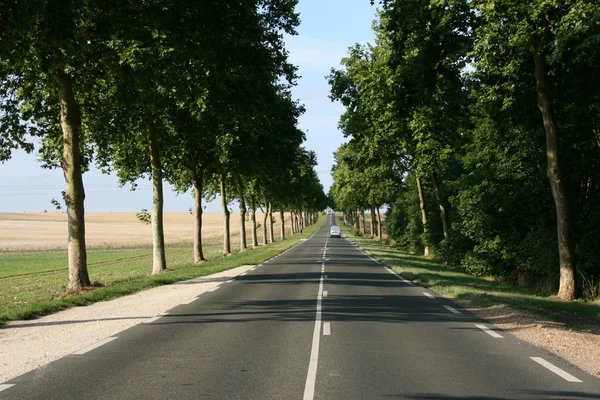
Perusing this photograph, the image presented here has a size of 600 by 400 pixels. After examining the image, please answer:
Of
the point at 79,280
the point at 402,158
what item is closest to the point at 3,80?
the point at 79,280

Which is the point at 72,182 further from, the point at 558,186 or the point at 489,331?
the point at 558,186

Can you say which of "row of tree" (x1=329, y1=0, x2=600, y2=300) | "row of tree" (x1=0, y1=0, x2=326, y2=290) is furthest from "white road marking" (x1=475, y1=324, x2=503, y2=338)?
"row of tree" (x1=0, y1=0, x2=326, y2=290)

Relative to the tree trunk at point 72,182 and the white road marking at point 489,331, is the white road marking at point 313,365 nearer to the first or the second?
the white road marking at point 489,331

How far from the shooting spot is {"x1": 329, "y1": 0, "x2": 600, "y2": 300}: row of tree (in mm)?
15133

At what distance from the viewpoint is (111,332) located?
10.3 m

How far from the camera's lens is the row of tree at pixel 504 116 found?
49.6 ft

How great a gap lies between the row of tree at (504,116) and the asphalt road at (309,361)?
6945 millimetres

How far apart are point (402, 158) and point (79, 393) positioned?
33761 mm

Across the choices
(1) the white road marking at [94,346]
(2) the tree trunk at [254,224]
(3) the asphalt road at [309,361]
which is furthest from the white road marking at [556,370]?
(2) the tree trunk at [254,224]

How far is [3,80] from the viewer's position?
18297 mm

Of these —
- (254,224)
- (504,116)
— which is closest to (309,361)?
(504,116)

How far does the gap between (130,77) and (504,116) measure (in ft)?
42.0

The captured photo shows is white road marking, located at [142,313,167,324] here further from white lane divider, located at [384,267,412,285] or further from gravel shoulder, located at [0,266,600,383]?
white lane divider, located at [384,267,412,285]

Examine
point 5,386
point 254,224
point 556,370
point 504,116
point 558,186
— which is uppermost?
point 504,116
